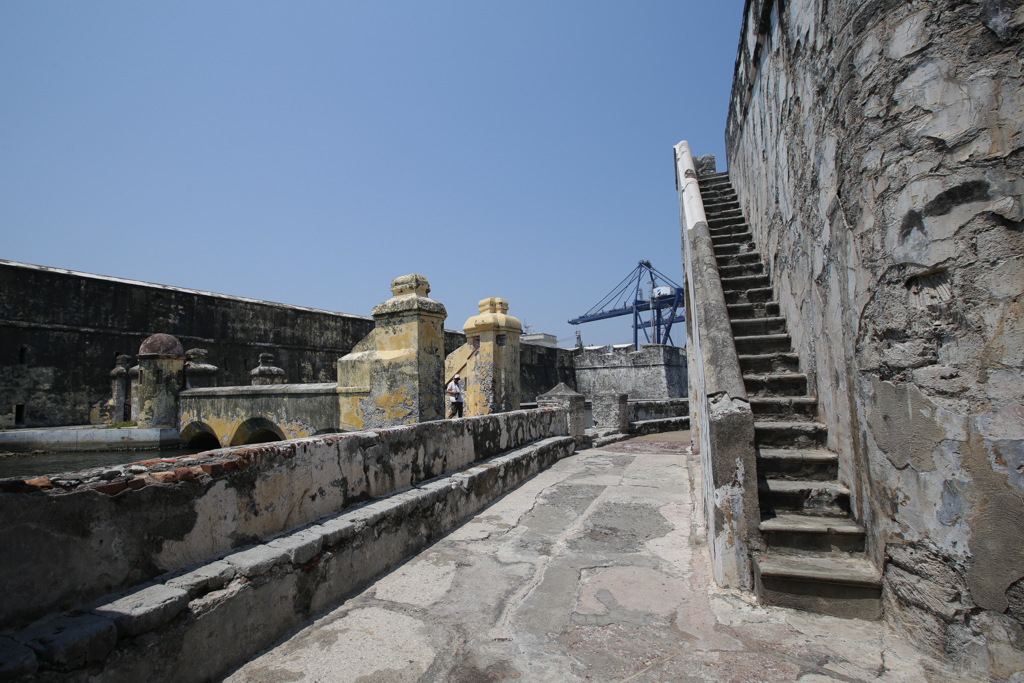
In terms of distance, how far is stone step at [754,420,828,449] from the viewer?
10.7ft

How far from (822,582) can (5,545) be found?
3.07 m

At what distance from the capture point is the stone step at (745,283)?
5176 mm

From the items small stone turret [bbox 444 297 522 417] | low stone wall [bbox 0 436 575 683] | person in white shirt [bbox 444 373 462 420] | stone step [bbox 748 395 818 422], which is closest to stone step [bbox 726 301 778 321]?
stone step [bbox 748 395 818 422]

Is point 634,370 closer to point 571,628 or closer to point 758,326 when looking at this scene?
point 758,326

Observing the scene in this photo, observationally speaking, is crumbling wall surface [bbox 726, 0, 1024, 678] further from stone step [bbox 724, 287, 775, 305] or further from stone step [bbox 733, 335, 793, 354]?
stone step [bbox 724, 287, 775, 305]

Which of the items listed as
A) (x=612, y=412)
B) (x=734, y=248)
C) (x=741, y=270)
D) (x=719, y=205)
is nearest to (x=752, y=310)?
(x=741, y=270)

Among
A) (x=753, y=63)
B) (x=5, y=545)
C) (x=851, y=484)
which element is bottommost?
(x=851, y=484)

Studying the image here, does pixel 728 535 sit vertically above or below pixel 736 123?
below

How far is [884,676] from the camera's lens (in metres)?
1.85

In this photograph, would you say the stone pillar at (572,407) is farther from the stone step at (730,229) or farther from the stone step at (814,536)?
the stone step at (814,536)

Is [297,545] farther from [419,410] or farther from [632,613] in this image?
[419,410]

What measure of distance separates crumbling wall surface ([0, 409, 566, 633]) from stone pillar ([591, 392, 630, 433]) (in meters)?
7.76

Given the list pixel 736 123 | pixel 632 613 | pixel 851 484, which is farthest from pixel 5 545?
pixel 736 123

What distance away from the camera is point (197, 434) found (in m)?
8.80
